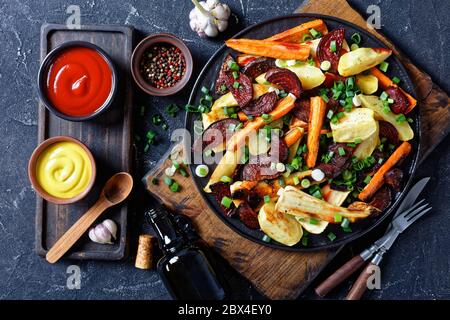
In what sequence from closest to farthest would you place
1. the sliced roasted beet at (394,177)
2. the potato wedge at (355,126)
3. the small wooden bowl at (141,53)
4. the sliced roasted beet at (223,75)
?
the potato wedge at (355,126) → the sliced roasted beet at (394,177) → the sliced roasted beet at (223,75) → the small wooden bowl at (141,53)

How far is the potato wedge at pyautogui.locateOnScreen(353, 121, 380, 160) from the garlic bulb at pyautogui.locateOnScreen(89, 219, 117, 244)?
1600mm

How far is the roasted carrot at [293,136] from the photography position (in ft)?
10.5

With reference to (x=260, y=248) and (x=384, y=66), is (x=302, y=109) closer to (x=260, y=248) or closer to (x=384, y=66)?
(x=384, y=66)

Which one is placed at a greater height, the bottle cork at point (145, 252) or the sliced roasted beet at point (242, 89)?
the sliced roasted beet at point (242, 89)

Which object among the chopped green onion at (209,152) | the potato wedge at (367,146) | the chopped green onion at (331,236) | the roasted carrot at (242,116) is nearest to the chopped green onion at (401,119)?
the potato wedge at (367,146)

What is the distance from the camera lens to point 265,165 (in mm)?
3254

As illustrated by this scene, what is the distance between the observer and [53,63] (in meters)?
3.43

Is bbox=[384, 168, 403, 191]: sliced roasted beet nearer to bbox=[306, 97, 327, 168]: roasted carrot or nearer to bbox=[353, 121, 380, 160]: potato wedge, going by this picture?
bbox=[353, 121, 380, 160]: potato wedge

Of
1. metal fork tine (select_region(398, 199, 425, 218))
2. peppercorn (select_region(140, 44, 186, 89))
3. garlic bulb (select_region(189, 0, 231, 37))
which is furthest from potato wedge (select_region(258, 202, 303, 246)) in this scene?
garlic bulb (select_region(189, 0, 231, 37))

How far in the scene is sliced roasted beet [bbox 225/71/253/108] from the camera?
3232mm

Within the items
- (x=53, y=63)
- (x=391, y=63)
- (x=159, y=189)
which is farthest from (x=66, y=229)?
(x=391, y=63)

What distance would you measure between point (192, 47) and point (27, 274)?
190 cm

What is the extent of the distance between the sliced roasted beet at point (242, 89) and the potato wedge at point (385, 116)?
637 mm

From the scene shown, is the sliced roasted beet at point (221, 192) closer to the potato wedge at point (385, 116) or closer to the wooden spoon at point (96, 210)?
the wooden spoon at point (96, 210)
